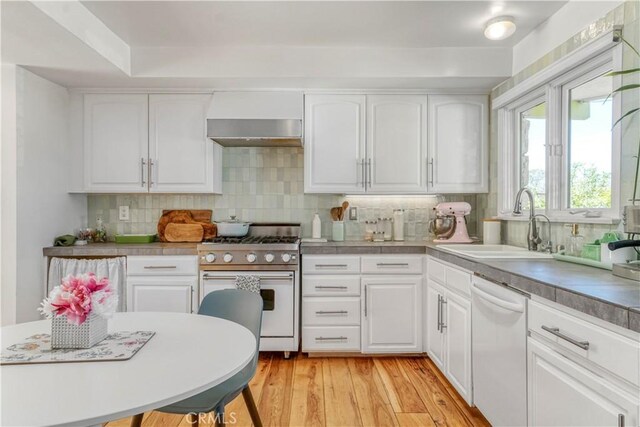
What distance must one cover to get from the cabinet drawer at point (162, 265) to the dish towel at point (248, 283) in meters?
0.37

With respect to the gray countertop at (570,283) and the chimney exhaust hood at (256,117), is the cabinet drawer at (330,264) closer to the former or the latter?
the gray countertop at (570,283)

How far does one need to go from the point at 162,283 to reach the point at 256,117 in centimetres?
151

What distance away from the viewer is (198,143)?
3.24 meters

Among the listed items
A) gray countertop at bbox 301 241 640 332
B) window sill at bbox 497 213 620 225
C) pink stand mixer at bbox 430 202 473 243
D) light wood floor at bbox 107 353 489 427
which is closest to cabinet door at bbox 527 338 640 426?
gray countertop at bbox 301 241 640 332

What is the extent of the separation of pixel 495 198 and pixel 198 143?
2.57 m

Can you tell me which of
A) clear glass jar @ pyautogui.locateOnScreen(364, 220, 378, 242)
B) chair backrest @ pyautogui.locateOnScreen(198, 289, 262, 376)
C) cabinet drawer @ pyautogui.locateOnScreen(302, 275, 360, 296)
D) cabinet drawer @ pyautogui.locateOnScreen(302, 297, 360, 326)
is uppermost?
clear glass jar @ pyautogui.locateOnScreen(364, 220, 378, 242)

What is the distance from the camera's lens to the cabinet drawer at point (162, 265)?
297 centimetres

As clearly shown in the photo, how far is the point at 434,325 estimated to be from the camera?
109 inches

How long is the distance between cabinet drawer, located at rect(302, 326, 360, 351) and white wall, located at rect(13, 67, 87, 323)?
2081 millimetres

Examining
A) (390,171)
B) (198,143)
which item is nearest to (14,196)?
(198,143)

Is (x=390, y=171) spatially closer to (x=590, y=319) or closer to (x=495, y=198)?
(x=495, y=198)

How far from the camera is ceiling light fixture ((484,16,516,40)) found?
2.36 m

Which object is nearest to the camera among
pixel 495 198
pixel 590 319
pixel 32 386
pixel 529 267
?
pixel 32 386

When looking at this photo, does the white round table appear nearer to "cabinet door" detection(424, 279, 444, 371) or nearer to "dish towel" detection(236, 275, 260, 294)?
"dish towel" detection(236, 275, 260, 294)
